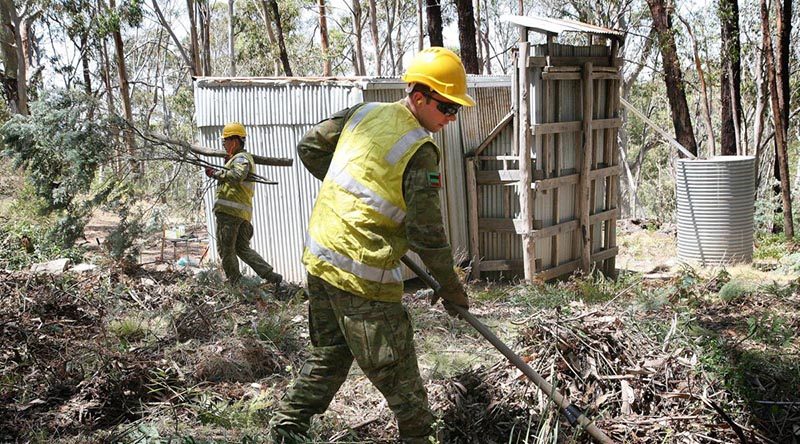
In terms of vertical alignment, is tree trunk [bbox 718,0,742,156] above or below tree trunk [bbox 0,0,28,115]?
below

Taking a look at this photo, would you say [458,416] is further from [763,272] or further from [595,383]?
[763,272]

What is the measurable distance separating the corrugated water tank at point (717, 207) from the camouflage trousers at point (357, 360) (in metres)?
7.46

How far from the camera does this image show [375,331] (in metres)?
3.25

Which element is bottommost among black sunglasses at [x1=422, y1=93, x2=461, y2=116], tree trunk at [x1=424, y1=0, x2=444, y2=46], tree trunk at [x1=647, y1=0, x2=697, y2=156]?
black sunglasses at [x1=422, y1=93, x2=461, y2=116]

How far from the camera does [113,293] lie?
5.96 metres

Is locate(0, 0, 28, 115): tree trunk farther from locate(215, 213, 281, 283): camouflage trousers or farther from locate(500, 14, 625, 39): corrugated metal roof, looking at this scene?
locate(500, 14, 625, 39): corrugated metal roof

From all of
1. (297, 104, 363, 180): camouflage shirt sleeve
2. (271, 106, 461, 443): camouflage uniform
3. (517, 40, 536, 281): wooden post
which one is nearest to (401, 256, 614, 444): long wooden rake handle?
(271, 106, 461, 443): camouflage uniform

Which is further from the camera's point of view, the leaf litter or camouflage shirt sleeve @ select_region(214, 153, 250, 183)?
camouflage shirt sleeve @ select_region(214, 153, 250, 183)

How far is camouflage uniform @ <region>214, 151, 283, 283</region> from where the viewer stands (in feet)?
22.2

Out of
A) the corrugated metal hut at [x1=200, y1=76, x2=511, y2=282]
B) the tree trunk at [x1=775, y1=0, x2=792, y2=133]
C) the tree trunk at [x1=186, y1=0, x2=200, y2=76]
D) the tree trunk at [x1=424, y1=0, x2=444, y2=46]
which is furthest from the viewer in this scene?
the tree trunk at [x1=186, y1=0, x2=200, y2=76]

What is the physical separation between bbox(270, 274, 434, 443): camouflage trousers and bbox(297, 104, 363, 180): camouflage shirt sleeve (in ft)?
2.18

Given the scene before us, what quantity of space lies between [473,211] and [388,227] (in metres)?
6.13

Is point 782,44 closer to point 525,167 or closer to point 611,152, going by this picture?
point 611,152

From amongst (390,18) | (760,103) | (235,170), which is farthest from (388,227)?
(390,18)
